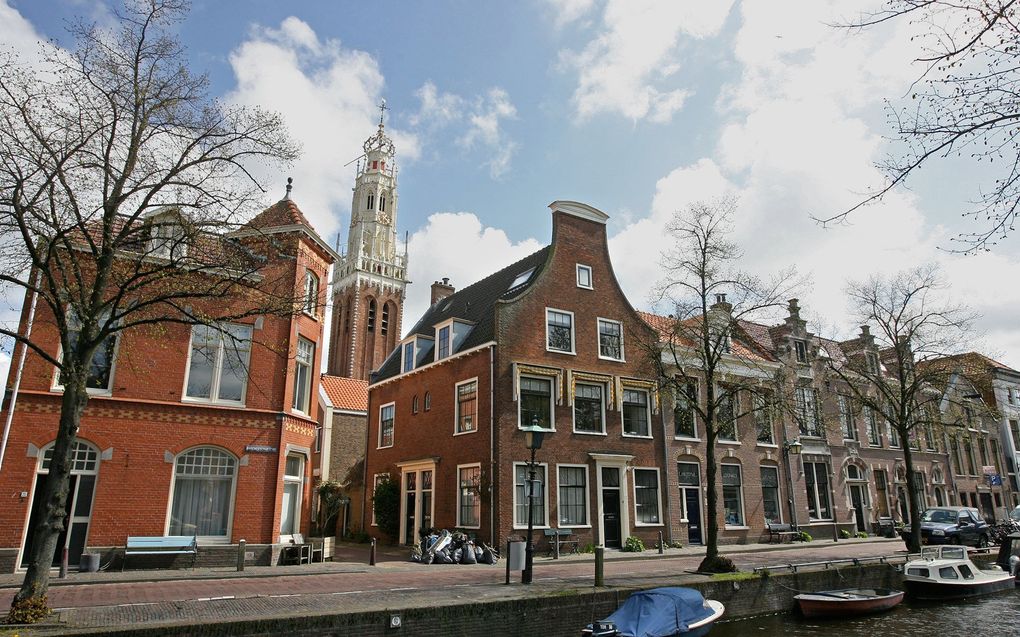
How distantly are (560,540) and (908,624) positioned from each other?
37.3 feet

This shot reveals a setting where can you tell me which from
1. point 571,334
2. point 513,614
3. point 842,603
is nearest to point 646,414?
point 571,334

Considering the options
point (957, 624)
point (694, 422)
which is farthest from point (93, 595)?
point (694, 422)

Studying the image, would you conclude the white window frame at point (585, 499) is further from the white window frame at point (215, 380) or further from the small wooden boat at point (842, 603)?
the white window frame at point (215, 380)

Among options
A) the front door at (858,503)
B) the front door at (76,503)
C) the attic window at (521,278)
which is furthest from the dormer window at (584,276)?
the front door at (858,503)

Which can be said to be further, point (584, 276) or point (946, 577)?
point (584, 276)

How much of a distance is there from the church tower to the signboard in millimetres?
51412

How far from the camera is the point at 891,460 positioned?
37.8 meters

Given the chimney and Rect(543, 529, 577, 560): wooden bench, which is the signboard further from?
the chimney

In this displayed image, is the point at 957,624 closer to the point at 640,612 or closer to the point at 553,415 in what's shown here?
the point at 640,612

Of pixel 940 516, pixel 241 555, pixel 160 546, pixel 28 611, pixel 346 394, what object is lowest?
pixel 28 611

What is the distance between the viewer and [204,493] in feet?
61.7

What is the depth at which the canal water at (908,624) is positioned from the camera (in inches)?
586

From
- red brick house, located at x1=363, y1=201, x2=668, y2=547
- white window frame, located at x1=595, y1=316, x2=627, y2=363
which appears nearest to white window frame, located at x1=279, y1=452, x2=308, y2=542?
red brick house, located at x1=363, y1=201, x2=668, y2=547

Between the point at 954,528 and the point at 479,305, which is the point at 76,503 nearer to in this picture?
the point at 479,305
